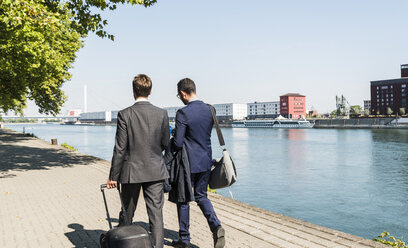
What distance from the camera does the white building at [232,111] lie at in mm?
186625

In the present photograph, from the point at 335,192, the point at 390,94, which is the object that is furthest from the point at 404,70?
the point at 335,192

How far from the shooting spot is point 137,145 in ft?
11.8

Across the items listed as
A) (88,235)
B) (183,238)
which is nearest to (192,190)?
(183,238)

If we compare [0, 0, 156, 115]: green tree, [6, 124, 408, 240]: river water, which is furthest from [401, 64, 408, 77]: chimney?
[0, 0, 156, 115]: green tree

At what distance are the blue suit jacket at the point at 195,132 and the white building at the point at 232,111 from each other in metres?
181

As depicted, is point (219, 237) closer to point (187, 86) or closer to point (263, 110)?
point (187, 86)

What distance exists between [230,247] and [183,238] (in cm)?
61

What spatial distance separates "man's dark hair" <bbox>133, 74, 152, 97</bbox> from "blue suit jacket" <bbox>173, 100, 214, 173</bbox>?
0.54 m

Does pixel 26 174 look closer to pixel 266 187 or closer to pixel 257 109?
pixel 266 187

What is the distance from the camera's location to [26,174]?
11.1 m

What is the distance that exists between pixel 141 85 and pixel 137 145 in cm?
63

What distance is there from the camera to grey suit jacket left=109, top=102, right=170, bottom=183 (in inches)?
140

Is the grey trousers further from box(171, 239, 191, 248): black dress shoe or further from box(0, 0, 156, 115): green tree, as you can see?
box(0, 0, 156, 115): green tree

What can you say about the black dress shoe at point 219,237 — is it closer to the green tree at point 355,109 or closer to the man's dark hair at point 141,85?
the man's dark hair at point 141,85
